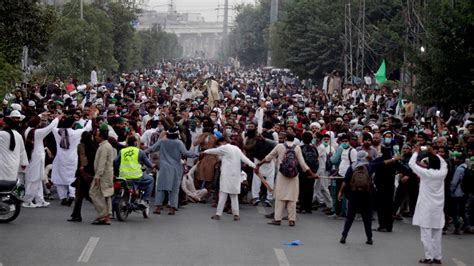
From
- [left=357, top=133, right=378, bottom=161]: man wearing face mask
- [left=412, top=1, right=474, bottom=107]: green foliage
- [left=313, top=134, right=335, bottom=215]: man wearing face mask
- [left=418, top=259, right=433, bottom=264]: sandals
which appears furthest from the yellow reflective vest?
[left=412, top=1, right=474, bottom=107]: green foliage

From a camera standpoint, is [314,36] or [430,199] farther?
[314,36]

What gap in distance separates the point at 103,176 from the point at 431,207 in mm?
5192

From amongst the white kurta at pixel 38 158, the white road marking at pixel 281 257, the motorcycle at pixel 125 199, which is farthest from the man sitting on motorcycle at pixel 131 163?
the white road marking at pixel 281 257

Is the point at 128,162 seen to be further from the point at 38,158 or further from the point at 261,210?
the point at 261,210

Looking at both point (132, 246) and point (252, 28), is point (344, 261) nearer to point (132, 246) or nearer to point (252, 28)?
point (132, 246)

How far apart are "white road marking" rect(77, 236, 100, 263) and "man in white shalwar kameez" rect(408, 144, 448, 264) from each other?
444 centimetres

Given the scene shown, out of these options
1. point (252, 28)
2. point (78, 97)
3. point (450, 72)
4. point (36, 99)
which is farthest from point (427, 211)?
point (252, 28)

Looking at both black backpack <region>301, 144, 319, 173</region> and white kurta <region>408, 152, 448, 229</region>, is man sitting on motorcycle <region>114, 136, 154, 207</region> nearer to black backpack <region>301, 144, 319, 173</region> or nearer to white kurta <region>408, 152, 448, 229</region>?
black backpack <region>301, 144, 319, 173</region>

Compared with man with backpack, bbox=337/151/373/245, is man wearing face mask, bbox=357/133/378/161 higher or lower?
higher

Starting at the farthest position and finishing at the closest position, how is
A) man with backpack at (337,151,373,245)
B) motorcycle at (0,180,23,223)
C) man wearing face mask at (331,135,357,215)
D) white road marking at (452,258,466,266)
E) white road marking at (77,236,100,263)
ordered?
man wearing face mask at (331,135,357,215), motorcycle at (0,180,23,223), man with backpack at (337,151,373,245), white road marking at (452,258,466,266), white road marking at (77,236,100,263)

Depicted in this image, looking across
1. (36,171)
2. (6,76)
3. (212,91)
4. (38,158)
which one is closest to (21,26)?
(6,76)

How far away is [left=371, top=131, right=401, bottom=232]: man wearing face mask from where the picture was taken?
719 inches

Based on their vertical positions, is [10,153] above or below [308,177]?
above

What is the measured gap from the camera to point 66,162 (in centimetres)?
1972
